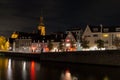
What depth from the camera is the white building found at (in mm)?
92562

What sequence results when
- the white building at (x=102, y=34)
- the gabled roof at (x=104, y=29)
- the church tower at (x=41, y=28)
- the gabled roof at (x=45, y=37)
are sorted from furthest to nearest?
the church tower at (x=41, y=28) < the gabled roof at (x=45, y=37) < the gabled roof at (x=104, y=29) < the white building at (x=102, y=34)

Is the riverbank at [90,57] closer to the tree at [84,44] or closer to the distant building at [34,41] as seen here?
the tree at [84,44]

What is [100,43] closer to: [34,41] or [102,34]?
[102,34]

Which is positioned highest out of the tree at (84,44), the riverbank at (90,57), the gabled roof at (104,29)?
the gabled roof at (104,29)

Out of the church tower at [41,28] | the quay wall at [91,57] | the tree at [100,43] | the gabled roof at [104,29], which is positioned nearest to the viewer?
the quay wall at [91,57]

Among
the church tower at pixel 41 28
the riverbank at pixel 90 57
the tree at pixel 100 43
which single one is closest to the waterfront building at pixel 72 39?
the tree at pixel 100 43

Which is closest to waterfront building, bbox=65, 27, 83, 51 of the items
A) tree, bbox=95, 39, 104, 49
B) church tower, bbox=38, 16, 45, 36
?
tree, bbox=95, 39, 104, 49

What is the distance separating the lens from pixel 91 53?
68375mm

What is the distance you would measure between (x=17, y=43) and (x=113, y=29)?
69.4 meters

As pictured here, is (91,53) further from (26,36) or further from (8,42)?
(8,42)

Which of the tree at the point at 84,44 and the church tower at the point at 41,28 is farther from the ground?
the church tower at the point at 41,28

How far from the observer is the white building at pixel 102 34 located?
304 feet

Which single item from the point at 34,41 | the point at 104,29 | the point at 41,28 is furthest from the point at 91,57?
the point at 41,28

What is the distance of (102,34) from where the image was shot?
94.8 m
